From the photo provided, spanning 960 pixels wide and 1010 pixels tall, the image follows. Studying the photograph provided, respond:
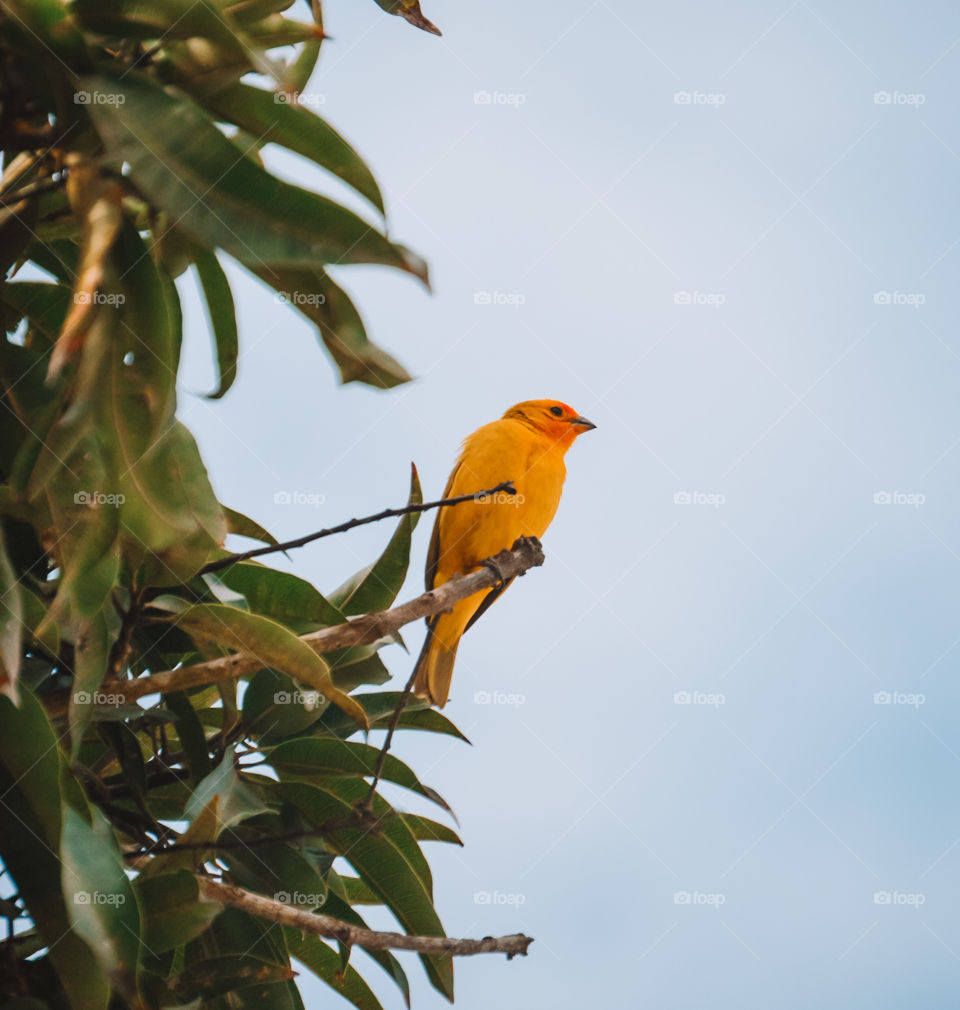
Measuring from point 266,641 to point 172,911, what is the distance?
1.84ft

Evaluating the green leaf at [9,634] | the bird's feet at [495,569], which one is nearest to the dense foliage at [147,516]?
the green leaf at [9,634]

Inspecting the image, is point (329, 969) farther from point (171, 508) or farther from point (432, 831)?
point (171, 508)

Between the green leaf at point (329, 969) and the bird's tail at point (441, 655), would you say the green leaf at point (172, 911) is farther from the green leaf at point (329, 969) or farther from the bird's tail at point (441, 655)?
the bird's tail at point (441, 655)

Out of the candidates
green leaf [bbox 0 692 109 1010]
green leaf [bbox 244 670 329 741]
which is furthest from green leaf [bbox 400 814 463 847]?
green leaf [bbox 0 692 109 1010]

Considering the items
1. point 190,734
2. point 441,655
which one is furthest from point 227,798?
point 441,655

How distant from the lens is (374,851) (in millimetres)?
2785

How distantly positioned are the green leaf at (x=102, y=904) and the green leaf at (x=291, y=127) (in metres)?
1.27

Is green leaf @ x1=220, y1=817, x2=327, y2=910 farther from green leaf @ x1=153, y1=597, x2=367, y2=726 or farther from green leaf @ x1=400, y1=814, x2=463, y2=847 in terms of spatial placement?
green leaf @ x1=400, y1=814, x2=463, y2=847

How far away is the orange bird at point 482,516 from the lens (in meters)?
4.70

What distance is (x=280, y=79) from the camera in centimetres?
183

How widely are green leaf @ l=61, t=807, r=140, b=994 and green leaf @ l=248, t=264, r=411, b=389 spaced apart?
3.19ft

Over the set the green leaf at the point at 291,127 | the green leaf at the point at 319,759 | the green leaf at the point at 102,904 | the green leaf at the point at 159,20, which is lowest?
the green leaf at the point at 102,904

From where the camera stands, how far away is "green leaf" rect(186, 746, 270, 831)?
2.16m

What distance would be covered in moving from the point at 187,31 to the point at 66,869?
146 cm
